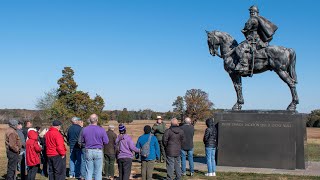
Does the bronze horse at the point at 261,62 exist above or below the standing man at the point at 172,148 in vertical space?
above

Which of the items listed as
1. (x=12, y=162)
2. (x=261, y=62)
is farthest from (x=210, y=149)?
(x=12, y=162)

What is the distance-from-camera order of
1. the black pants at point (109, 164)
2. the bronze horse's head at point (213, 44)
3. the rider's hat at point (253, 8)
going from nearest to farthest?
the black pants at point (109, 164) < the rider's hat at point (253, 8) < the bronze horse's head at point (213, 44)

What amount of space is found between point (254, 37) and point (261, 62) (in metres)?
0.87

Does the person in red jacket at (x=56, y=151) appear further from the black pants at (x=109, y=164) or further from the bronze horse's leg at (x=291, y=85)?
the bronze horse's leg at (x=291, y=85)

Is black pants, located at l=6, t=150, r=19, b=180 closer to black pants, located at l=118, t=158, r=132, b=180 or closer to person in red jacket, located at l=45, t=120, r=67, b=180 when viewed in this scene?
person in red jacket, located at l=45, t=120, r=67, b=180

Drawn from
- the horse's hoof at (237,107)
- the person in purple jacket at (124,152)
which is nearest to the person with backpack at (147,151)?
the person in purple jacket at (124,152)

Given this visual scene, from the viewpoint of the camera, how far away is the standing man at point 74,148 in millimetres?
11641

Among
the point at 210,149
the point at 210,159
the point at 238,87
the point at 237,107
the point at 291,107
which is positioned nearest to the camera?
the point at 210,159

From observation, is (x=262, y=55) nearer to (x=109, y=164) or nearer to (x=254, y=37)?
(x=254, y=37)

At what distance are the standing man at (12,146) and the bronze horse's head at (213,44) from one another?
7.65 m

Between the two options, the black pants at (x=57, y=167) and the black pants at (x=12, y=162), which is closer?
the black pants at (x=57, y=167)

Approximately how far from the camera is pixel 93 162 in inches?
388

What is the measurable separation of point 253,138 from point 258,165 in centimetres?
88

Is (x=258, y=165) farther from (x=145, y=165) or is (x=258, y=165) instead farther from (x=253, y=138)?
(x=145, y=165)
